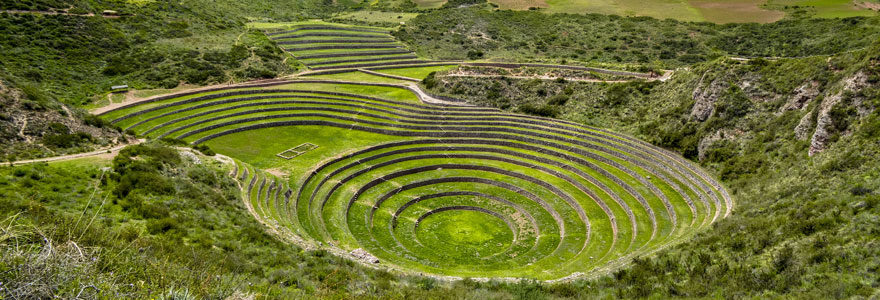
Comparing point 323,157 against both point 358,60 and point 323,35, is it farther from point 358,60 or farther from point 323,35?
point 323,35

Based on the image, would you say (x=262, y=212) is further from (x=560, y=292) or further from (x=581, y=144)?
(x=581, y=144)

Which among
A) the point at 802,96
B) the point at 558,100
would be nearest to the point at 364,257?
the point at 558,100

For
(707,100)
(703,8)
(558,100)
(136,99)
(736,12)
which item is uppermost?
(703,8)

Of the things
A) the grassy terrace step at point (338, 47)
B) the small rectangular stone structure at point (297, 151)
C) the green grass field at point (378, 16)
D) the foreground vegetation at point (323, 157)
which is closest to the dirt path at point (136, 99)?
the foreground vegetation at point (323, 157)

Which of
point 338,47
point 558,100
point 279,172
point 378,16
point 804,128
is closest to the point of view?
point 804,128

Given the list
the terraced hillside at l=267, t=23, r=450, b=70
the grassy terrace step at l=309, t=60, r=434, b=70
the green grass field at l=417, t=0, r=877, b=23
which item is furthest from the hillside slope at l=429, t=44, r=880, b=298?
the green grass field at l=417, t=0, r=877, b=23

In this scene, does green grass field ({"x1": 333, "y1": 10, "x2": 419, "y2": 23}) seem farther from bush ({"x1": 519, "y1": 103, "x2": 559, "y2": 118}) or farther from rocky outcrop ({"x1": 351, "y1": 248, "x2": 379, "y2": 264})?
rocky outcrop ({"x1": 351, "y1": 248, "x2": 379, "y2": 264})

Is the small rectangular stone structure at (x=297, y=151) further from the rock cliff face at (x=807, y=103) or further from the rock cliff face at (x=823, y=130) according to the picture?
the rock cliff face at (x=823, y=130)
